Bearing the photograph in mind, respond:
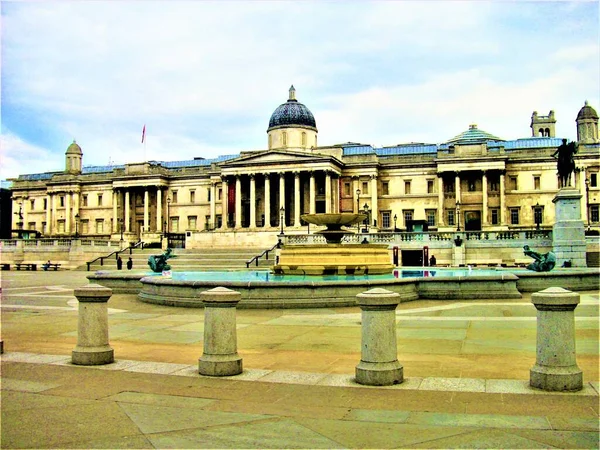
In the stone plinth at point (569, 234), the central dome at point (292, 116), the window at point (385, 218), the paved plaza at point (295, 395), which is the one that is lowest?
the paved plaza at point (295, 395)

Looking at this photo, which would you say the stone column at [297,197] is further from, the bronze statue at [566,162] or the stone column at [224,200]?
the bronze statue at [566,162]

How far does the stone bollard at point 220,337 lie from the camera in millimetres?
10039

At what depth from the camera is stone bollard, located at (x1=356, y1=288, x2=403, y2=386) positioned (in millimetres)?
9281

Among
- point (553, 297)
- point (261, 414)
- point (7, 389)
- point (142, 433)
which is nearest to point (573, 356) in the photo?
point (553, 297)

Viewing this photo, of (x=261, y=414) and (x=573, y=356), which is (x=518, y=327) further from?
(x=261, y=414)

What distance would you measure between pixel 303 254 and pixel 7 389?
20314mm

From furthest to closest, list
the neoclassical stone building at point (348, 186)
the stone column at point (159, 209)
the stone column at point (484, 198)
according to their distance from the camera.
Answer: the stone column at point (159, 209), the neoclassical stone building at point (348, 186), the stone column at point (484, 198)

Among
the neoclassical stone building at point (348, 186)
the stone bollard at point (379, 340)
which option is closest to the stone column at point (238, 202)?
the neoclassical stone building at point (348, 186)

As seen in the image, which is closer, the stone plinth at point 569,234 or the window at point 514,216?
the stone plinth at point 569,234

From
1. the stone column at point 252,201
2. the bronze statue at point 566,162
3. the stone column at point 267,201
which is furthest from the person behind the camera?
the stone column at point 252,201

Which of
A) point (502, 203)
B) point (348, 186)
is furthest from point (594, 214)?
point (348, 186)

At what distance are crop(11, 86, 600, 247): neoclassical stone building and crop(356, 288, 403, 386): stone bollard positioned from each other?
70.1 metres

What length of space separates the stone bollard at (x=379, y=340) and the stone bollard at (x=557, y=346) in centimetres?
193

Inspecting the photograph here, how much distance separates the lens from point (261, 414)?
25.4ft
